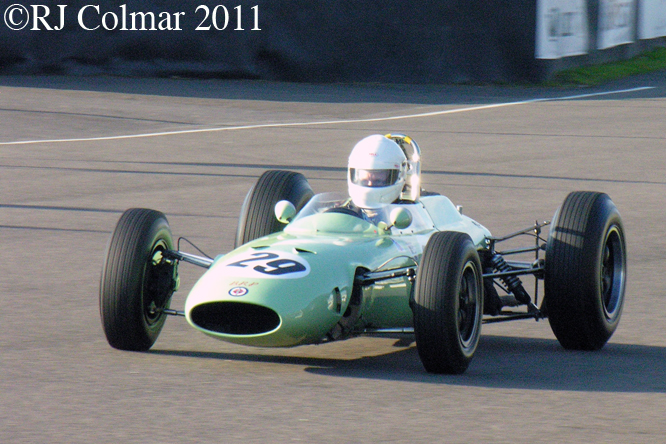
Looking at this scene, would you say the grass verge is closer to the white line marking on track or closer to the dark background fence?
the dark background fence

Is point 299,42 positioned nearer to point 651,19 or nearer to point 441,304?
point 651,19

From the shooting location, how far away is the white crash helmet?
7535 mm

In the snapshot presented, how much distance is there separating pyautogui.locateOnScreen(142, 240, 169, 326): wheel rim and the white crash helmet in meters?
1.28

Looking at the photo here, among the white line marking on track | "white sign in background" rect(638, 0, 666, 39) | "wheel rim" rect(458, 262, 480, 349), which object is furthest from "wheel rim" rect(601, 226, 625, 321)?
"white sign in background" rect(638, 0, 666, 39)

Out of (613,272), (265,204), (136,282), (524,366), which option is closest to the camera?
(136,282)

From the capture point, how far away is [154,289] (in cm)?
707

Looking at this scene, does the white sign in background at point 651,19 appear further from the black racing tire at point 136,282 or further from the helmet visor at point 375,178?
the black racing tire at point 136,282

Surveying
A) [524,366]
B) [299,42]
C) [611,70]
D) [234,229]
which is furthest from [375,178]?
[611,70]

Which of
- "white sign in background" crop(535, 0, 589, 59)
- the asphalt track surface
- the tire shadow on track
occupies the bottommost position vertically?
the tire shadow on track

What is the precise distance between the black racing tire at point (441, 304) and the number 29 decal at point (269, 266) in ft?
2.09

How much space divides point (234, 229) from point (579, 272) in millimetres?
5227

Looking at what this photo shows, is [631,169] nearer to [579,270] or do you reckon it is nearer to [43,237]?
[43,237]

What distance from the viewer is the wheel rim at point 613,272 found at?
25.6 feet

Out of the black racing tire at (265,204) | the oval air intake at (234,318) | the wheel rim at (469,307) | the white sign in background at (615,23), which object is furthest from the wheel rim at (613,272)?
the white sign in background at (615,23)
